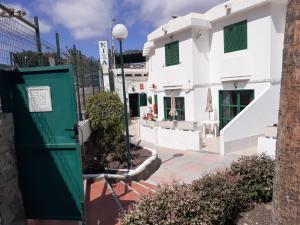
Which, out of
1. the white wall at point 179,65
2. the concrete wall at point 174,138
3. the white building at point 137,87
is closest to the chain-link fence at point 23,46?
the concrete wall at point 174,138

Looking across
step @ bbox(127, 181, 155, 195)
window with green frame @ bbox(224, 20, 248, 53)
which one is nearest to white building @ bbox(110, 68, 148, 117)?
window with green frame @ bbox(224, 20, 248, 53)

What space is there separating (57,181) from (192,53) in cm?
1132

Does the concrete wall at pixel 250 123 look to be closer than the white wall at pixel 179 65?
Yes

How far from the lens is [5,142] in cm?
357

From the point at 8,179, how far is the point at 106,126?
18.2ft

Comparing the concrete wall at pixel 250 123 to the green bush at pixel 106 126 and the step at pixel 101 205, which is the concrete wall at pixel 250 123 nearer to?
the green bush at pixel 106 126

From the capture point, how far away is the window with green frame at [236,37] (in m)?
12.1

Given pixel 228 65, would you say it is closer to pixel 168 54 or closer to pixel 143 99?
pixel 168 54

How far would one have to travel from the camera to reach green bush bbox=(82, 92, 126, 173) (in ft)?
28.9

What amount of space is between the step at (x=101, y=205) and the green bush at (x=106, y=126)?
219 cm

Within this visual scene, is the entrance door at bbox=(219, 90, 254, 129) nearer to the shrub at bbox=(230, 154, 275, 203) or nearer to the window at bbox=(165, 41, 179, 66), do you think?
the window at bbox=(165, 41, 179, 66)

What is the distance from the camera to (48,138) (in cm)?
411

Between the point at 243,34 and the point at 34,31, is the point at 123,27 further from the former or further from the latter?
the point at 243,34

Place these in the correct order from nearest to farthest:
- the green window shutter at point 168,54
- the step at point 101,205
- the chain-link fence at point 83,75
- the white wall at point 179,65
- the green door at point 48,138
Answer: the green door at point 48,138
the step at point 101,205
the chain-link fence at point 83,75
the white wall at point 179,65
the green window shutter at point 168,54
